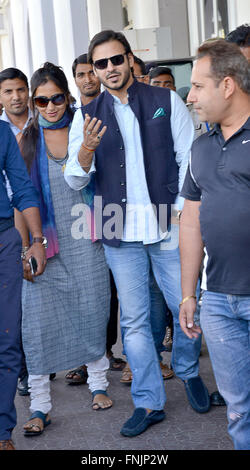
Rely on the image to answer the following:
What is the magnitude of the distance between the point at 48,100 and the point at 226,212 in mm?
2062

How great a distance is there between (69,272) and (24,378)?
1027 mm

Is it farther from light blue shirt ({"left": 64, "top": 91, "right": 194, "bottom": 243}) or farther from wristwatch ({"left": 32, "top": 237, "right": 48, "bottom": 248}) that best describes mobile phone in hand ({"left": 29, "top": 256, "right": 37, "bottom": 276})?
light blue shirt ({"left": 64, "top": 91, "right": 194, "bottom": 243})

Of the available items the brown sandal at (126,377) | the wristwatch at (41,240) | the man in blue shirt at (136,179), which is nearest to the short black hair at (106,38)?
the man in blue shirt at (136,179)

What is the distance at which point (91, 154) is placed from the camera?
409 cm

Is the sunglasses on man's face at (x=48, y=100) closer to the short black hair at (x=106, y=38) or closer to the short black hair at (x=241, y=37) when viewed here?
the short black hair at (x=106, y=38)

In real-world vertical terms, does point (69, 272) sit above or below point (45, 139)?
below

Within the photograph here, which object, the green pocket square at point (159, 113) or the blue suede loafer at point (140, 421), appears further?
the green pocket square at point (159, 113)

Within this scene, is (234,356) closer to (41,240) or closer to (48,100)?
(41,240)

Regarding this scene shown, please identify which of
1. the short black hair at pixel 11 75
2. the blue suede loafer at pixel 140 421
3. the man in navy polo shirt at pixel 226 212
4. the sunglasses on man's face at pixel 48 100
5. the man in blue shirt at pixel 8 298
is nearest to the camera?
the man in navy polo shirt at pixel 226 212

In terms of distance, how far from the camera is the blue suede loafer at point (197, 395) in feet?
14.4

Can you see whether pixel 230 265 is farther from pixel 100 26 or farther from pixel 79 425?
pixel 100 26

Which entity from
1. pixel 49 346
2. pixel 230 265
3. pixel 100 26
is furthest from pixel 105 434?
pixel 100 26

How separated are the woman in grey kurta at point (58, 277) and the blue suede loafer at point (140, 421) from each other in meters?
0.49

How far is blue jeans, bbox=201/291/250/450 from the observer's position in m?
2.95
